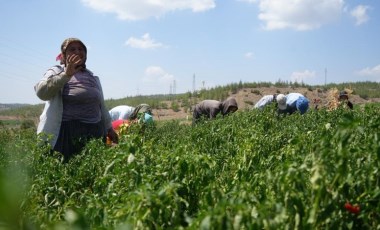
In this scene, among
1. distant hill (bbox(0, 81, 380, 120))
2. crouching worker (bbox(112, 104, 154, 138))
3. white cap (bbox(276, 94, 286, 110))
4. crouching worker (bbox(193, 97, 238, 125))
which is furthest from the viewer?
distant hill (bbox(0, 81, 380, 120))

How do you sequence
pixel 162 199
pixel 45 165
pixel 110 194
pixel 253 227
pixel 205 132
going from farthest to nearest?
pixel 205 132 → pixel 45 165 → pixel 110 194 → pixel 162 199 → pixel 253 227

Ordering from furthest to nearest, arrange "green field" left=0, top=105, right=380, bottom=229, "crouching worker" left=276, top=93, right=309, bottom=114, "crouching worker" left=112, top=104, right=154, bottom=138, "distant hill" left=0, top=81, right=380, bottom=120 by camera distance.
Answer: "distant hill" left=0, top=81, right=380, bottom=120, "crouching worker" left=276, top=93, right=309, bottom=114, "crouching worker" left=112, top=104, right=154, bottom=138, "green field" left=0, top=105, right=380, bottom=229

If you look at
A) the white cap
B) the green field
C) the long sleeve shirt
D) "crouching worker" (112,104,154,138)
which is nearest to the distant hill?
the white cap

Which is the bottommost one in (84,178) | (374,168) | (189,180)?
(84,178)

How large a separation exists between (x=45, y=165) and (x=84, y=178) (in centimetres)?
29

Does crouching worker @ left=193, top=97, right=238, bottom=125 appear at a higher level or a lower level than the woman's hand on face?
lower

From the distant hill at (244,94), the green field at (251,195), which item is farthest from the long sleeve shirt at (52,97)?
the distant hill at (244,94)

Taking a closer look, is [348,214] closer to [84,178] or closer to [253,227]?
[253,227]

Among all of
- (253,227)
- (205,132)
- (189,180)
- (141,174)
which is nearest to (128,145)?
(141,174)

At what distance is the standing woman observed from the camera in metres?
3.50

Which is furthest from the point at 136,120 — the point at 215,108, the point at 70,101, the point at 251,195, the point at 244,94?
the point at 244,94

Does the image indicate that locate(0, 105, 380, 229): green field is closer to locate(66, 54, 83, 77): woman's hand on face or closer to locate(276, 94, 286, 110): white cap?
locate(66, 54, 83, 77): woman's hand on face

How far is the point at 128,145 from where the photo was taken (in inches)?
80.0

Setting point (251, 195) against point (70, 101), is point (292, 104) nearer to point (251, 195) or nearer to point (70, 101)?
point (70, 101)
